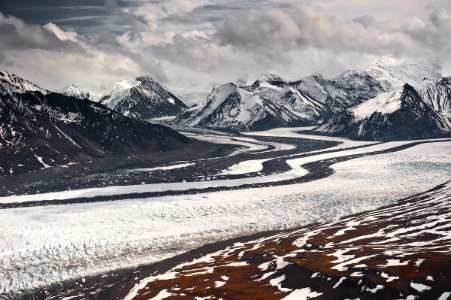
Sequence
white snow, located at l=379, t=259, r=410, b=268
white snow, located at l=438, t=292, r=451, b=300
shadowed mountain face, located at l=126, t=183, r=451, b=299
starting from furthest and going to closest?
white snow, located at l=379, t=259, r=410, b=268 < shadowed mountain face, located at l=126, t=183, r=451, b=299 < white snow, located at l=438, t=292, r=451, b=300

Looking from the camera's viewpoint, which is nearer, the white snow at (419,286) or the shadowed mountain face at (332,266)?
the white snow at (419,286)

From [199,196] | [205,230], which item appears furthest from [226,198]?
[205,230]

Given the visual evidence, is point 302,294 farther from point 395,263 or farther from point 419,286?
point 419,286

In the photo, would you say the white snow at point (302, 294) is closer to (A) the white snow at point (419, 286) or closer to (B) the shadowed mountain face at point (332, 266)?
(B) the shadowed mountain face at point (332, 266)

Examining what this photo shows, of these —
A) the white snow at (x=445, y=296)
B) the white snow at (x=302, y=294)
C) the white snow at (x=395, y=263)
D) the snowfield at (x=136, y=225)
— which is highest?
the snowfield at (x=136, y=225)

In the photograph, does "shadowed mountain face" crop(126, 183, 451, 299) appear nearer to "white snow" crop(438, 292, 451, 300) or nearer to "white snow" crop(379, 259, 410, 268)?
"white snow" crop(379, 259, 410, 268)

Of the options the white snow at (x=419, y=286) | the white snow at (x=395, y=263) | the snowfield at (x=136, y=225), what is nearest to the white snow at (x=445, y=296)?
the white snow at (x=419, y=286)

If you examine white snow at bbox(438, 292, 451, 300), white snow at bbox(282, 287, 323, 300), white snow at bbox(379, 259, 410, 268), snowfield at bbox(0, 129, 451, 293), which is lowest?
white snow at bbox(282, 287, 323, 300)

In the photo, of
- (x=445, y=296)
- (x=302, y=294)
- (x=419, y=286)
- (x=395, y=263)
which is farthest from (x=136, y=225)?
(x=445, y=296)

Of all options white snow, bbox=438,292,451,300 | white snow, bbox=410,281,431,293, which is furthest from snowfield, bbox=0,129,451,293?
white snow, bbox=438,292,451,300
